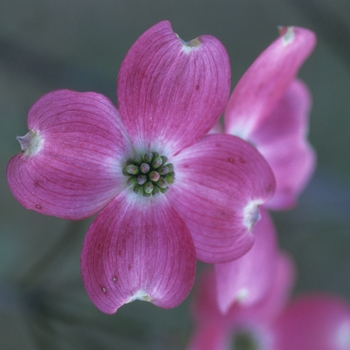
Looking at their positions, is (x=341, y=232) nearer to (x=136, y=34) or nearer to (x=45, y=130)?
(x=136, y=34)

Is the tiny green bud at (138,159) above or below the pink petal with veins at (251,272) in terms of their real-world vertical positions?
above

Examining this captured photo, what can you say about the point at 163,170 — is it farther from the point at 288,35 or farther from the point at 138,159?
the point at 288,35

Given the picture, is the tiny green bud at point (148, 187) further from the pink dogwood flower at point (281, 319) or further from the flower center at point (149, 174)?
the pink dogwood flower at point (281, 319)

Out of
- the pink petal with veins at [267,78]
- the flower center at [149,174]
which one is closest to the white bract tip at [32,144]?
the flower center at [149,174]

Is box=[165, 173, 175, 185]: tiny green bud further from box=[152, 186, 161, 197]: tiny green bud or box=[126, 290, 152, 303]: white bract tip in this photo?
box=[126, 290, 152, 303]: white bract tip

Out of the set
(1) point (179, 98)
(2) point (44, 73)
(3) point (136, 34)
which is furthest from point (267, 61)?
(3) point (136, 34)

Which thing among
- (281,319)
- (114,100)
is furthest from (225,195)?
(114,100)
